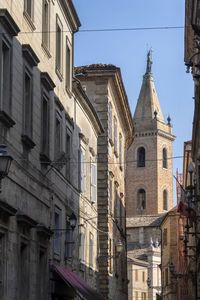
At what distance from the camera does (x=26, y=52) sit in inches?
701

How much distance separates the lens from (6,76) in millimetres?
16234

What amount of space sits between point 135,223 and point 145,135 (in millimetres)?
17896

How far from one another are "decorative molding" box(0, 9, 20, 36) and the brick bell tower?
103m

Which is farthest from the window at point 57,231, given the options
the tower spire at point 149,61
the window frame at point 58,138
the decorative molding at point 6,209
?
the tower spire at point 149,61

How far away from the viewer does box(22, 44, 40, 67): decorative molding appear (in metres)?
17.8

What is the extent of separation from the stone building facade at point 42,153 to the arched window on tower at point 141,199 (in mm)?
92213

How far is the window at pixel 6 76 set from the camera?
16.0 metres

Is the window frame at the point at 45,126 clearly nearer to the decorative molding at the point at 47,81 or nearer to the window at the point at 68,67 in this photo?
the decorative molding at the point at 47,81

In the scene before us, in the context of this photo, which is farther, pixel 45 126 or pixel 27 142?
pixel 45 126

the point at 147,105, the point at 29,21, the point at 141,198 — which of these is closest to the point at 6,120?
the point at 29,21

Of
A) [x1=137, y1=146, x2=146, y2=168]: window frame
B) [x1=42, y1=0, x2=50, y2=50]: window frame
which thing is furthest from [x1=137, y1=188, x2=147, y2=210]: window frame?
[x1=42, y1=0, x2=50, y2=50]: window frame

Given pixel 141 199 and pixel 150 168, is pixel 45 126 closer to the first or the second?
pixel 141 199

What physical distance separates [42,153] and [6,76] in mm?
Answer: 3787

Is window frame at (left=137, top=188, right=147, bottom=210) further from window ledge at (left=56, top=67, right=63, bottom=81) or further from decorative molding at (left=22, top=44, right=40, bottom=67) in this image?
decorative molding at (left=22, top=44, right=40, bottom=67)
